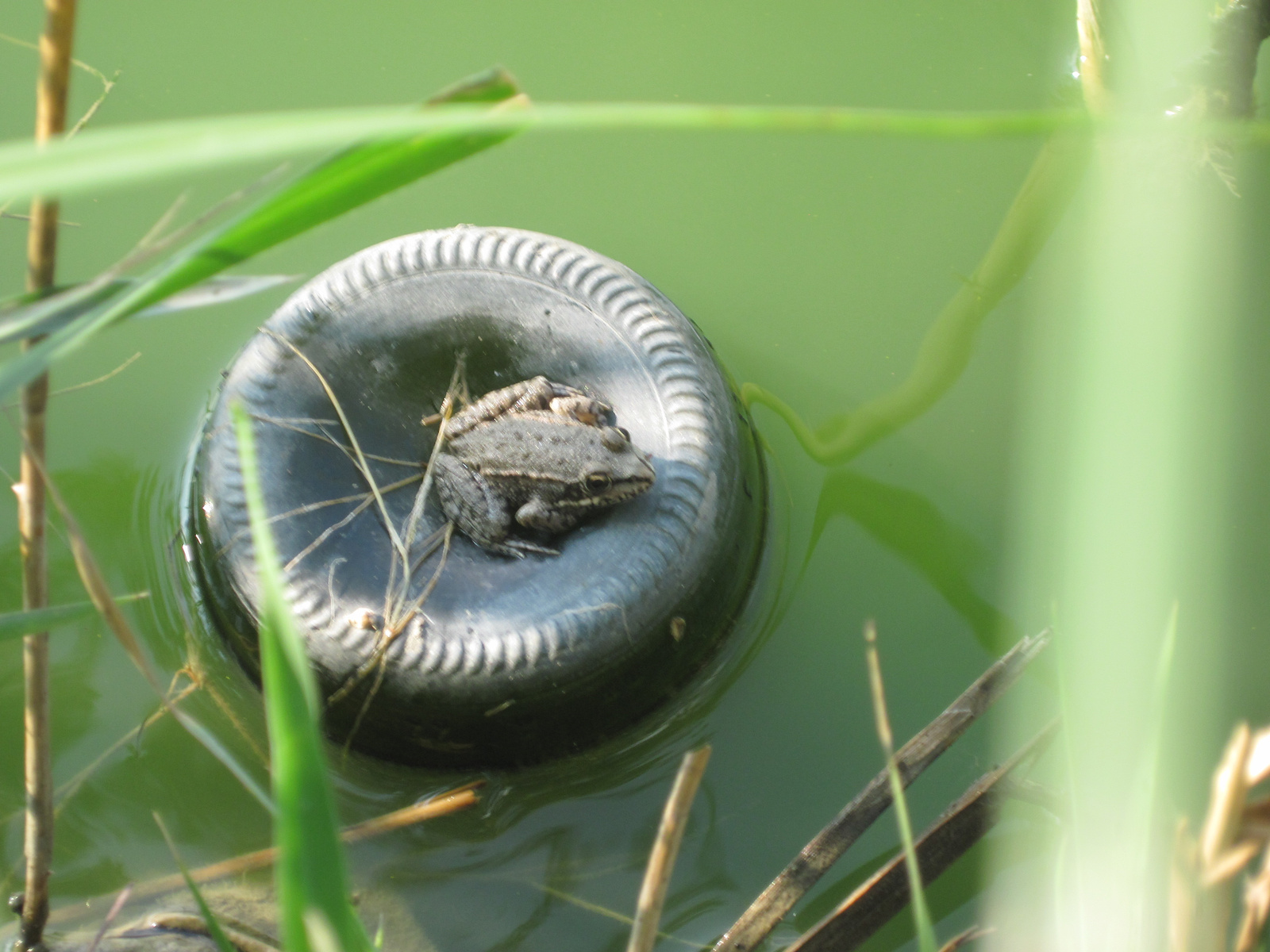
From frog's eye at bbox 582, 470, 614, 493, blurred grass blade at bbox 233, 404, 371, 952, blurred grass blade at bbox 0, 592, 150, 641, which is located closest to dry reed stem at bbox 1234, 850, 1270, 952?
blurred grass blade at bbox 233, 404, 371, 952

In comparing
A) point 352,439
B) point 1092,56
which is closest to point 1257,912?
point 352,439

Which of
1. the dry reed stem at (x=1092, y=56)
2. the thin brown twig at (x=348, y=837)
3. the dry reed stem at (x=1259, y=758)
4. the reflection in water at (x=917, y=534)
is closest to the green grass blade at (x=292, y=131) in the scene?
the dry reed stem at (x=1259, y=758)

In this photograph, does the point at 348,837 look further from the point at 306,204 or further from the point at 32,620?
the point at 306,204

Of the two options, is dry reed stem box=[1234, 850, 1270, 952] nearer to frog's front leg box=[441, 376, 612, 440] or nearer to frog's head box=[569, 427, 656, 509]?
Answer: frog's head box=[569, 427, 656, 509]

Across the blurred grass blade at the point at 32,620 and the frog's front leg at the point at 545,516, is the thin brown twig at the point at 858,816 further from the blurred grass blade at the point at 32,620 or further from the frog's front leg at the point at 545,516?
the blurred grass blade at the point at 32,620

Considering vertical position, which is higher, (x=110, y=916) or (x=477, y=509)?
(x=477, y=509)

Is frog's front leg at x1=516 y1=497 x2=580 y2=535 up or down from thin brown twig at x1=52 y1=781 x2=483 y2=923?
up

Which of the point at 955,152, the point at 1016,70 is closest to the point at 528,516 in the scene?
the point at 955,152
